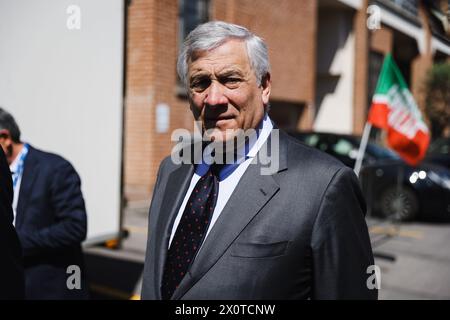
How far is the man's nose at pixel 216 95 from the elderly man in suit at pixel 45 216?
1.61 m

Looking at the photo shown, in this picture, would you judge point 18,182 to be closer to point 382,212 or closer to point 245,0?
point 382,212

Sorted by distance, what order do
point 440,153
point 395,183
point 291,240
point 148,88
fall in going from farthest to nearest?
point 440,153, point 148,88, point 395,183, point 291,240

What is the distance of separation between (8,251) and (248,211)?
2.78ft

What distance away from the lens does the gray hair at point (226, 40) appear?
5.85 feet

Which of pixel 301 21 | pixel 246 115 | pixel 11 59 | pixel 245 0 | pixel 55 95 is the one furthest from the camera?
pixel 301 21

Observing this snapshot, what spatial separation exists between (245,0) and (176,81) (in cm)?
327

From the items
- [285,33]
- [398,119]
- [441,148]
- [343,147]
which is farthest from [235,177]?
[285,33]

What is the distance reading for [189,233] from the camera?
185cm

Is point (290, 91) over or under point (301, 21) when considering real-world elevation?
under

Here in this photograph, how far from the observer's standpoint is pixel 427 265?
7.00 m

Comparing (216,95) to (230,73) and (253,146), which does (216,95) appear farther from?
(253,146)

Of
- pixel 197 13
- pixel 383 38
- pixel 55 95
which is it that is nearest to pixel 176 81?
pixel 197 13

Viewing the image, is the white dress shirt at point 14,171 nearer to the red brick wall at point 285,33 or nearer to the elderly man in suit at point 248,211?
the elderly man in suit at point 248,211

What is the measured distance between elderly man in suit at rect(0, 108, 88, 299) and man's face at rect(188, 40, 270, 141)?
1525mm
